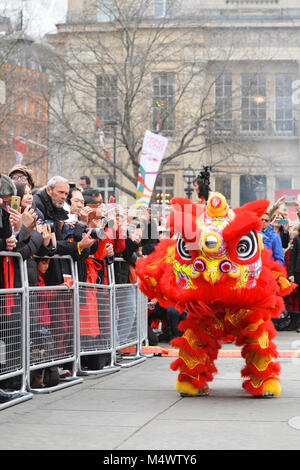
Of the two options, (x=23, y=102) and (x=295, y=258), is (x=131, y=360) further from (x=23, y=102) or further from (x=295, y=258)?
(x=23, y=102)

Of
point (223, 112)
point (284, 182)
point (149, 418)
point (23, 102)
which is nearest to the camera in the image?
point (149, 418)

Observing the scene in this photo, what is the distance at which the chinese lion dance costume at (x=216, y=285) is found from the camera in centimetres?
648

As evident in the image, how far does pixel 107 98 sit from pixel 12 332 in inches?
967

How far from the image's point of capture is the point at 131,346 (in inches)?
399

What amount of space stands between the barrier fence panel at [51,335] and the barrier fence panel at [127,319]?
1.15 metres

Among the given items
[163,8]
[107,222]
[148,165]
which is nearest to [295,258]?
[107,222]

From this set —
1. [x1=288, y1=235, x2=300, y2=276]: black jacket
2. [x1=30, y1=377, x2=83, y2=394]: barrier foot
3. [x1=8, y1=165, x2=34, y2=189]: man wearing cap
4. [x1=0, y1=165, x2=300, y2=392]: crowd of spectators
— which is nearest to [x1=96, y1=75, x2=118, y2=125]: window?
[x1=288, y1=235, x2=300, y2=276]: black jacket

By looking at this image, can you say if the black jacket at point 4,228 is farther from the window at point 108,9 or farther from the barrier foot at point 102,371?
the window at point 108,9

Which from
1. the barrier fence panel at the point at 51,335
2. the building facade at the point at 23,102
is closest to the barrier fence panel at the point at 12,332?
the barrier fence panel at the point at 51,335

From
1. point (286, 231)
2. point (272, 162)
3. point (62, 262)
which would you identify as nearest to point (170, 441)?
point (62, 262)

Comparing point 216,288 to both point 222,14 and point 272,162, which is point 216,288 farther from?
point 222,14

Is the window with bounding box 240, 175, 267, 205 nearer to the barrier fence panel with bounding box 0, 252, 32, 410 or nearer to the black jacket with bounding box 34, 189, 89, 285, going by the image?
the black jacket with bounding box 34, 189, 89, 285

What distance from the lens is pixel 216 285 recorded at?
21.2ft
